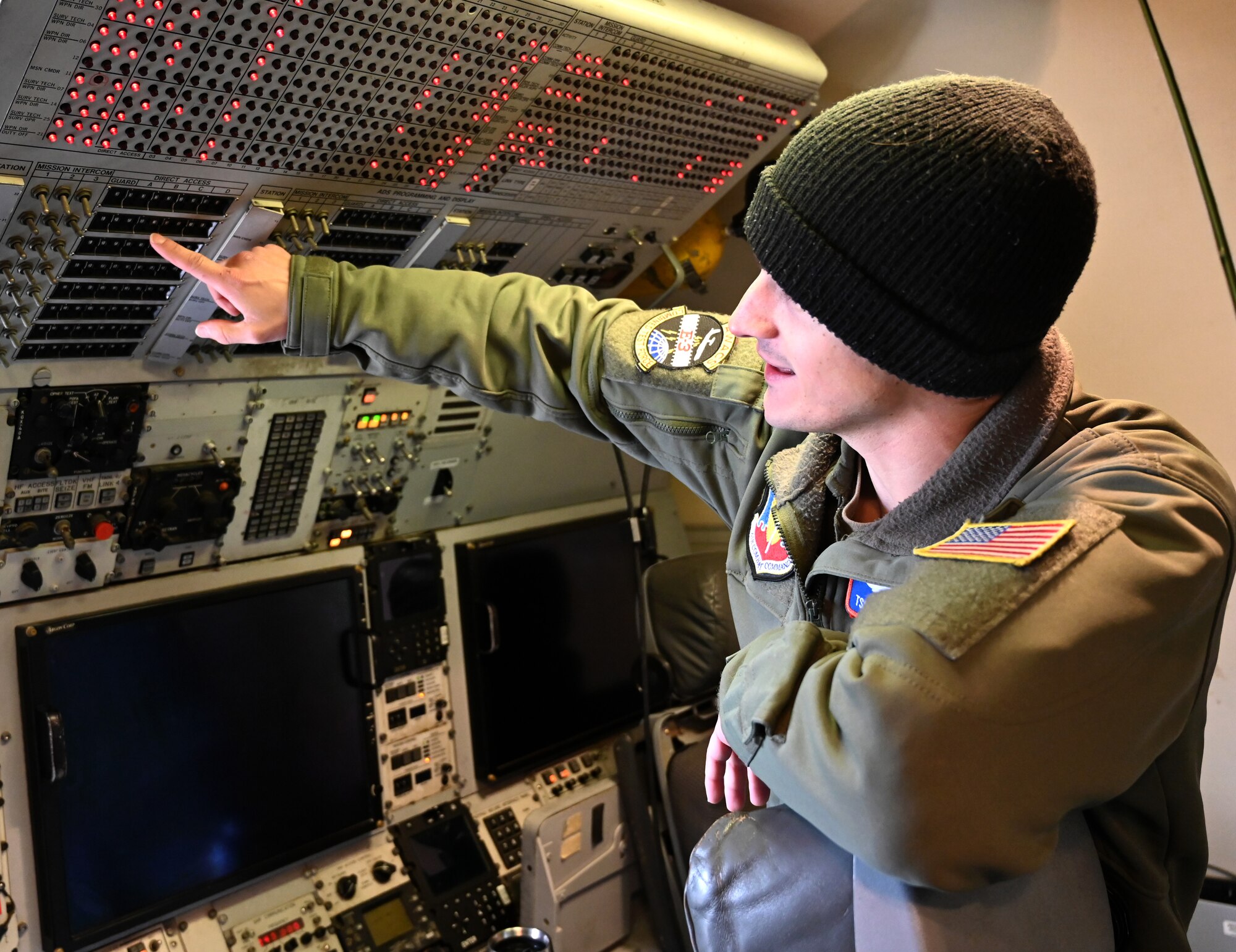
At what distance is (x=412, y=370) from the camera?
176 centimetres

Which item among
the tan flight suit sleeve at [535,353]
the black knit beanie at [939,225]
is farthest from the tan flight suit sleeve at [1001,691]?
the tan flight suit sleeve at [535,353]

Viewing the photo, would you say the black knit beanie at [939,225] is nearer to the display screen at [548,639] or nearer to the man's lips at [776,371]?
the man's lips at [776,371]

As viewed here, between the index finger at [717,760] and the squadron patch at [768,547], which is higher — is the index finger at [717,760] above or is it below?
below

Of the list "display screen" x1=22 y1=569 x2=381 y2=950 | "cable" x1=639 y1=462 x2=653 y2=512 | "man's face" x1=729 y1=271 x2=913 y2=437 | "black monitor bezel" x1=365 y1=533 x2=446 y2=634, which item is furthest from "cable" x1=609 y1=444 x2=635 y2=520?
"man's face" x1=729 y1=271 x2=913 y2=437

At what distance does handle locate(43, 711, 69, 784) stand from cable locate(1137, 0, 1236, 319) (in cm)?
279

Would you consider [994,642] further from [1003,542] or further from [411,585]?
[411,585]

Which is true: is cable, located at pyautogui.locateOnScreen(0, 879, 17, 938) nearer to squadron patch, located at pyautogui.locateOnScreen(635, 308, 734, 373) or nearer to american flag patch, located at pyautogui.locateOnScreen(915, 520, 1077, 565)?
squadron patch, located at pyautogui.locateOnScreen(635, 308, 734, 373)

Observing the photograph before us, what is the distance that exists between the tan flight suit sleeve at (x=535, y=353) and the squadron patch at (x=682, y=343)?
13 millimetres

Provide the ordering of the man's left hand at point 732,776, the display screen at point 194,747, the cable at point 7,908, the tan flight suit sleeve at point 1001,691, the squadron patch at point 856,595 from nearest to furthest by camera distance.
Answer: the tan flight suit sleeve at point 1001,691
the man's left hand at point 732,776
the squadron patch at point 856,595
the cable at point 7,908
the display screen at point 194,747

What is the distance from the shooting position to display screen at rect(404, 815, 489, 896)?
2.70 m

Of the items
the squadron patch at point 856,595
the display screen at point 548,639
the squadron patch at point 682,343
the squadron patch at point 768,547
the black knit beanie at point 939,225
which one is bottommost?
the display screen at point 548,639

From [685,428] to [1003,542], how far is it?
705 mm

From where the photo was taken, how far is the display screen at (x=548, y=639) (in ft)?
9.47

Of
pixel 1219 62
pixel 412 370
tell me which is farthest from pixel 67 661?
pixel 1219 62
